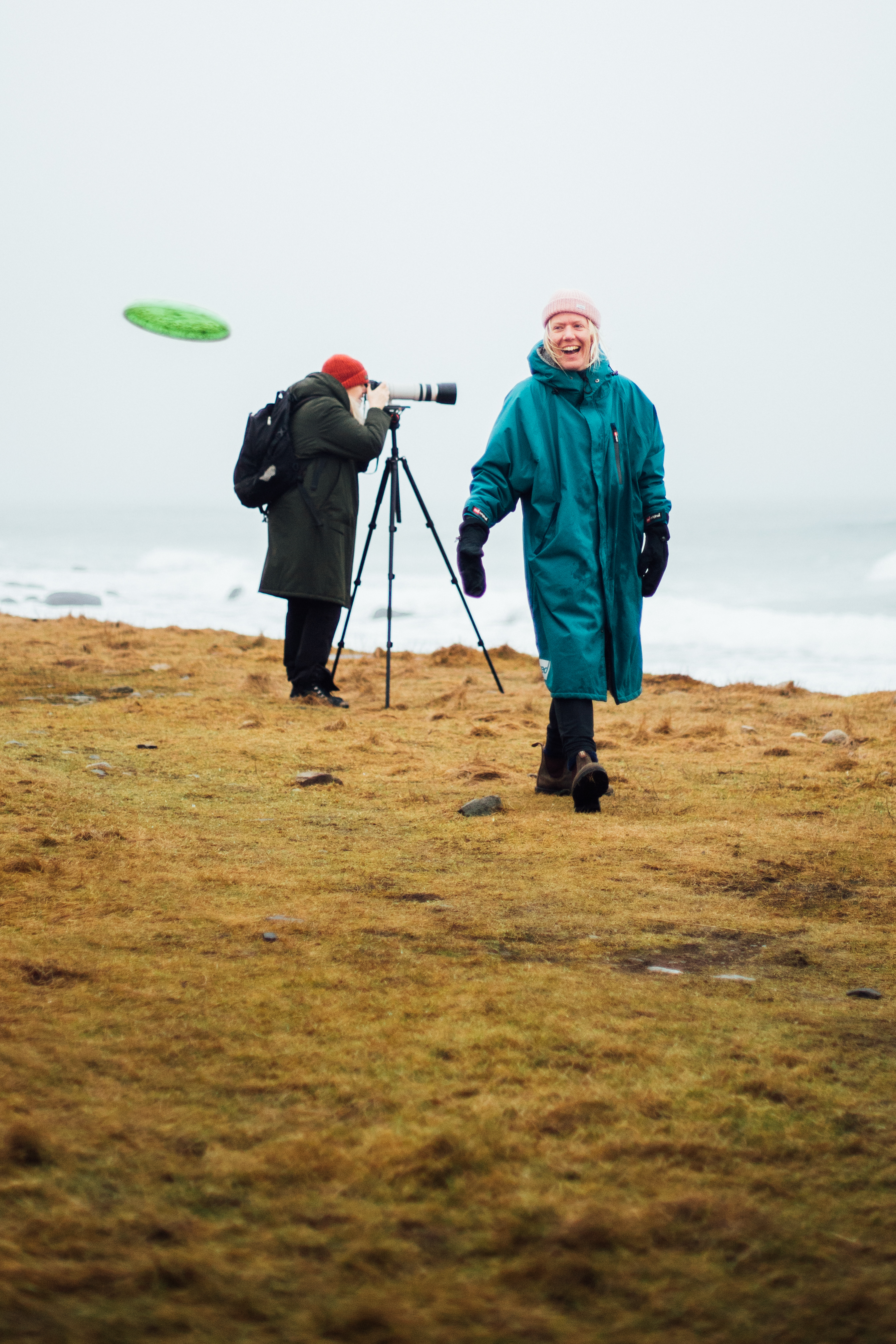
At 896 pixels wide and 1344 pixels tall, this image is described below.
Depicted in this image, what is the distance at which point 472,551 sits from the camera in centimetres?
398

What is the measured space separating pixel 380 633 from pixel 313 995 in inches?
539

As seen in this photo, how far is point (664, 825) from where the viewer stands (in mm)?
3637

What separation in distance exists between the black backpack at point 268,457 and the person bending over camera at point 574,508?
232cm

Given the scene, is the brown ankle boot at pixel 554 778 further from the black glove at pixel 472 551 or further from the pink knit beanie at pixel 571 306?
the pink knit beanie at pixel 571 306

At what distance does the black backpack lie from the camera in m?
6.19

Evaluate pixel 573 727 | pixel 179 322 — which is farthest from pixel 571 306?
pixel 179 322

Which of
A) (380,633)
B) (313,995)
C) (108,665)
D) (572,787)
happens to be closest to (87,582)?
(380,633)

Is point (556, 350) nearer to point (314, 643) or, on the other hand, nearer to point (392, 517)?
point (392, 517)

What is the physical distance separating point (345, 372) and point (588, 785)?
3.55 m

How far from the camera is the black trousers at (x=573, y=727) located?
399 cm

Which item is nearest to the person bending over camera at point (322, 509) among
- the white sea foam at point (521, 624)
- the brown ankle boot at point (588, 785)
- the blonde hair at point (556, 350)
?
the blonde hair at point (556, 350)

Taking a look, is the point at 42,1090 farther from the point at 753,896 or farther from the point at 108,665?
the point at 108,665

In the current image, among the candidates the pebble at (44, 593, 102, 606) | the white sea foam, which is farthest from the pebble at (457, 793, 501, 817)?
the pebble at (44, 593, 102, 606)

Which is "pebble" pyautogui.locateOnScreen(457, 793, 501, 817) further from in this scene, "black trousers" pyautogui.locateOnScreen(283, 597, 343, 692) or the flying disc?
the flying disc
